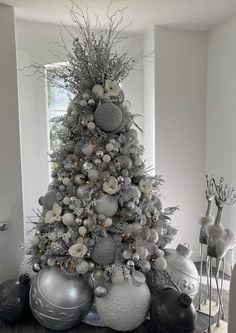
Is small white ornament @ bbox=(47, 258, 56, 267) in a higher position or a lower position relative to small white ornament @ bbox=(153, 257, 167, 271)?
higher

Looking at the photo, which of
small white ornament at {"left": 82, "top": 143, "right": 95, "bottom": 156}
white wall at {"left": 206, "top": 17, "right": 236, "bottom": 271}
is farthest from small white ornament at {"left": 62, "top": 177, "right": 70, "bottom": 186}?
white wall at {"left": 206, "top": 17, "right": 236, "bottom": 271}

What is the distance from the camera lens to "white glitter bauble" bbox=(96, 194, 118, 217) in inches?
86.0

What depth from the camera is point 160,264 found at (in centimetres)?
229

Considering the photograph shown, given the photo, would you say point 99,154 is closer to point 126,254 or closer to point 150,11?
point 126,254

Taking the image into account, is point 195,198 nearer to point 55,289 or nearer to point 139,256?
point 139,256

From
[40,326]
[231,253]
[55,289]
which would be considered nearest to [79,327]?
[40,326]

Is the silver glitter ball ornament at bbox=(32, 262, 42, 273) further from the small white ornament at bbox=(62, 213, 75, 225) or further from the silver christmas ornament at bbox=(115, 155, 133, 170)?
the silver christmas ornament at bbox=(115, 155, 133, 170)

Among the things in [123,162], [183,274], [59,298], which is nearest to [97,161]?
[123,162]

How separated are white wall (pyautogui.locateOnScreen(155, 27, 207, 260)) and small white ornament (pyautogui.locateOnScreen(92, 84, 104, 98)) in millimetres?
1163

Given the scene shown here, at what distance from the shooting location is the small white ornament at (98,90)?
2.24 metres

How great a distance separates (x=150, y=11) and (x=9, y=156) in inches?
68.9

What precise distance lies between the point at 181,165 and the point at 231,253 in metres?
1.00

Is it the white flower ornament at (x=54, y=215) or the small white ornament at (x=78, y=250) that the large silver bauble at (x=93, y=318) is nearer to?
the small white ornament at (x=78, y=250)

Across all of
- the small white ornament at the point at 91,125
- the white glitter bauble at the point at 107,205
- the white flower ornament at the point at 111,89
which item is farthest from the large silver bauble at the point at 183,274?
the white flower ornament at the point at 111,89
